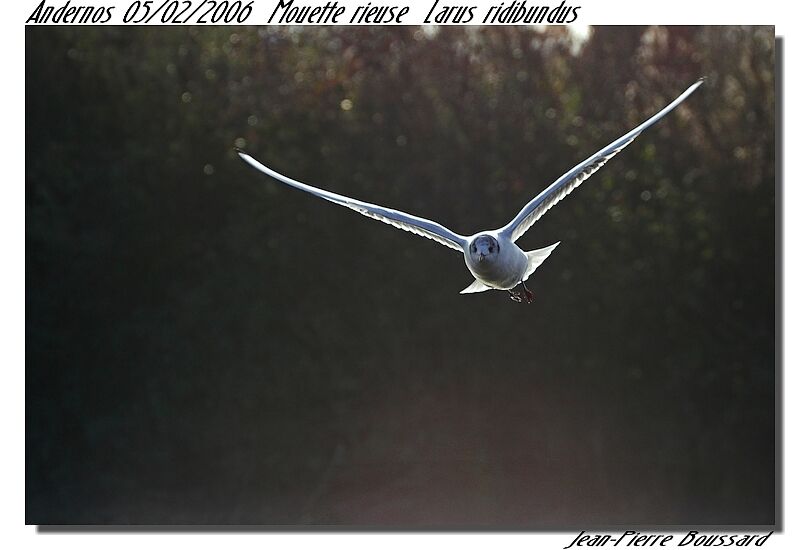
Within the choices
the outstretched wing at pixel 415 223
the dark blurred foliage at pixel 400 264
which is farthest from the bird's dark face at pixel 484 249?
the dark blurred foliage at pixel 400 264

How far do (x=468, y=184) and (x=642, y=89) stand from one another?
48.1 inches

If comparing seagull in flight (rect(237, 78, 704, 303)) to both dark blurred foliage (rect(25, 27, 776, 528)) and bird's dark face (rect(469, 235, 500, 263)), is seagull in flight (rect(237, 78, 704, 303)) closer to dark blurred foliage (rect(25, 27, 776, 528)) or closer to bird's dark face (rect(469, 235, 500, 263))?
bird's dark face (rect(469, 235, 500, 263))

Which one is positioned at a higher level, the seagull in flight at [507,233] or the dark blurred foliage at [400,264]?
the dark blurred foliage at [400,264]

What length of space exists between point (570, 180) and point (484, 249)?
48 centimetres

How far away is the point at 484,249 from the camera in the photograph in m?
4.06

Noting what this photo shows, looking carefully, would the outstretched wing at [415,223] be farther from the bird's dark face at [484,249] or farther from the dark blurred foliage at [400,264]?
the dark blurred foliage at [400,264]

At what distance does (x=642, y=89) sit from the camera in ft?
27.6

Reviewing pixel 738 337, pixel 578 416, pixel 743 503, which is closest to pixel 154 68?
pixel 578 416

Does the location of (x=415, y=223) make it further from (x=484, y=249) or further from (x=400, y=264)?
(x=400, y=264)

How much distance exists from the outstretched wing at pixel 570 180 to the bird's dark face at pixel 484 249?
164 mm

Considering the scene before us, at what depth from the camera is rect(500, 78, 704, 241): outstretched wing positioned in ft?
14.1

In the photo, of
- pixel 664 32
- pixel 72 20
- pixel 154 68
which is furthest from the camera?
pixel 664 32

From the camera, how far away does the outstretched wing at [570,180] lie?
4301 mm

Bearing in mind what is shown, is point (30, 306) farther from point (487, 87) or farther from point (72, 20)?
point (487, 87)
